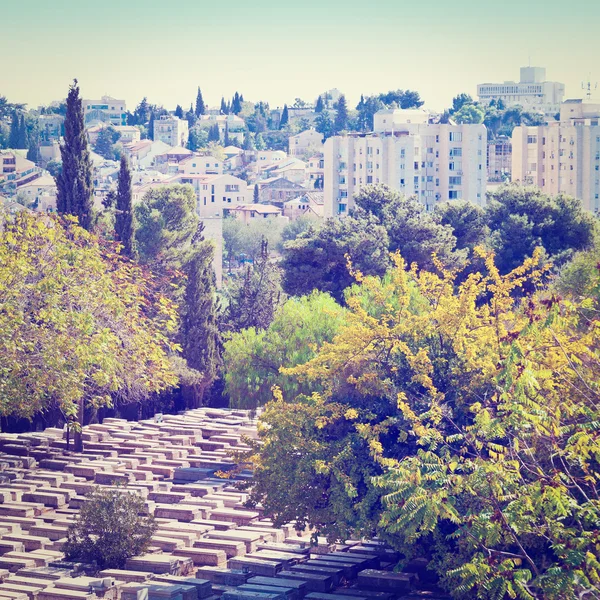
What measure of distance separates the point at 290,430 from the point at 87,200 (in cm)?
2540

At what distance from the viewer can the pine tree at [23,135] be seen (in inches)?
5659

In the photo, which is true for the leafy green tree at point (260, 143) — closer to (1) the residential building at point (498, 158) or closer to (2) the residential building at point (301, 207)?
(2) the residential building at point (301, 207)

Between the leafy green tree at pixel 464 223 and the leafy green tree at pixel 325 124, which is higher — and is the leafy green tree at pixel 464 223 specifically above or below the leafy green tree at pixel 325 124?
below

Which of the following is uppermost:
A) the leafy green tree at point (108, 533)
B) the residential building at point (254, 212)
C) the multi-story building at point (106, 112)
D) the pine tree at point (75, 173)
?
the multi-story building at point (106, 112)

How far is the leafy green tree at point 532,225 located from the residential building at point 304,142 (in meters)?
130

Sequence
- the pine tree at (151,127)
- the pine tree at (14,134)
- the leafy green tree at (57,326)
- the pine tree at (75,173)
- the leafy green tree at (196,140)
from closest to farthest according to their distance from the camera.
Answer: the leafy green tree at (57,326) → the pine tree at (75,173) → the pine tree at (14,134) → the leafy green tree at (196,140) → the pine tree at (151,127)

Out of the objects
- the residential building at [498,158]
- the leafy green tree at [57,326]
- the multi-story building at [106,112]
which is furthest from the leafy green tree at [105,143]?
the leafy green tree at [57,326]

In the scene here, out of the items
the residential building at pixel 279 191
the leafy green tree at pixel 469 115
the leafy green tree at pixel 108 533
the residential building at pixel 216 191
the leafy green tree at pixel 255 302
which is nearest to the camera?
the leafy green tree at pixel 108 533

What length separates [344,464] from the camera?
62.4 ft

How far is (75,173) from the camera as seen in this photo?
43844 millimetres

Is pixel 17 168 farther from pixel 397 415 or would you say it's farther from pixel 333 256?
pixel 397 415

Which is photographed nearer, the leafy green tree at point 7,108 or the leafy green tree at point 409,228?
the leafy green tree at point 409,228

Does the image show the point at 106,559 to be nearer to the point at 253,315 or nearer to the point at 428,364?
the point at 428,364

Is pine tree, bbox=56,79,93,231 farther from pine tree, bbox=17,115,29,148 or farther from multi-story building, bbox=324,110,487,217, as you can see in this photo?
pine tree, bbox=17,115,29,148
